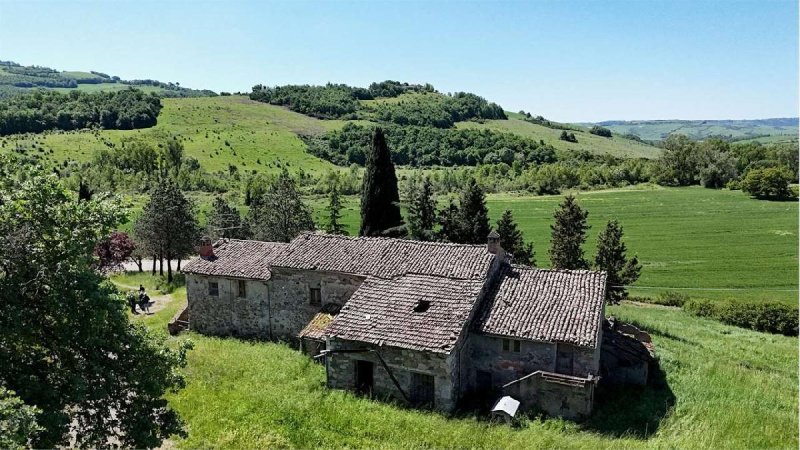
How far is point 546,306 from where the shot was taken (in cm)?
2344

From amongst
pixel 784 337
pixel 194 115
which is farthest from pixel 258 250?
pixel 194 115

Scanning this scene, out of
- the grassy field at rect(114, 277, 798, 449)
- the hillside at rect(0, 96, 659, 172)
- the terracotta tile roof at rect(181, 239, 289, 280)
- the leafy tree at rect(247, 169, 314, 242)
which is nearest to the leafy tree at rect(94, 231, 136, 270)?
the leafy tree at rect(247, 169, 314, 242)

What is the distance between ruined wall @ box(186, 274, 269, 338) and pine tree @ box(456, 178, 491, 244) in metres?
16.0

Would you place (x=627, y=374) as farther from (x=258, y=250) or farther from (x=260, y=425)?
(x=258, y=250)

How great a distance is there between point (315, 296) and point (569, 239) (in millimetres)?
19862

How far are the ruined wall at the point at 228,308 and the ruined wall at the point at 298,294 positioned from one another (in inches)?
27.9

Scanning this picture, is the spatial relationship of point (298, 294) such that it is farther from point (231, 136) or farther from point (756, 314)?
point (231, 136)

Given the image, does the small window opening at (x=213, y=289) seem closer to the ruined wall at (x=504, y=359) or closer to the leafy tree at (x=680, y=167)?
the ruined wall at (x=504, y=359)

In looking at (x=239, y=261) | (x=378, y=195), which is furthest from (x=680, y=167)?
(x=239, y=261)

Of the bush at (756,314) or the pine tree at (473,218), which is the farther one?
the bush at (756,314)

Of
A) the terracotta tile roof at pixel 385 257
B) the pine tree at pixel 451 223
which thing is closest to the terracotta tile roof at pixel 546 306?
the terracotta tile roof at pixel 385 257

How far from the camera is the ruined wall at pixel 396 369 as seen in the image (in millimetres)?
20797

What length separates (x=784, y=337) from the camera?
38.6 metres

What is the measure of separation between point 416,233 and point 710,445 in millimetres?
26102
